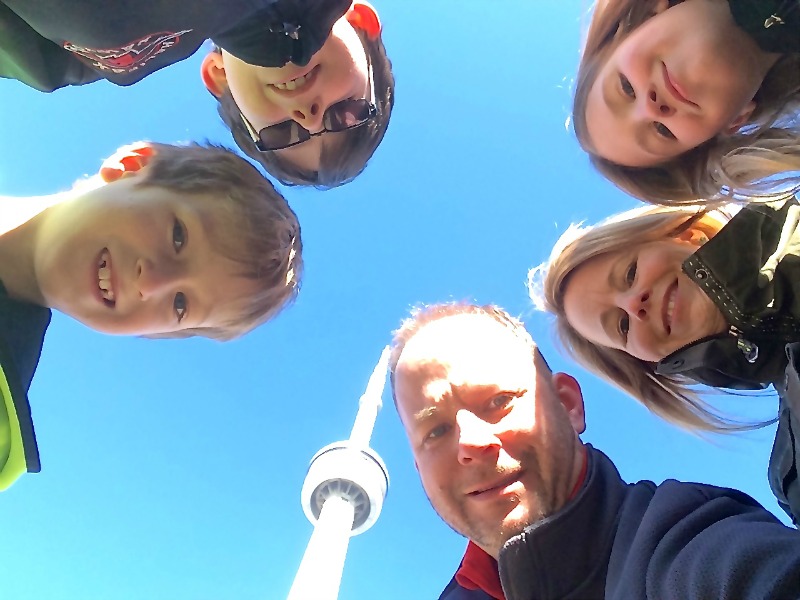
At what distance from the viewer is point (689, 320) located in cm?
305

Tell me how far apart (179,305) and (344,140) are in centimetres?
150

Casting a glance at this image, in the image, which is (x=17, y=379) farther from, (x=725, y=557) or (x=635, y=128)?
(x=635, y=128)

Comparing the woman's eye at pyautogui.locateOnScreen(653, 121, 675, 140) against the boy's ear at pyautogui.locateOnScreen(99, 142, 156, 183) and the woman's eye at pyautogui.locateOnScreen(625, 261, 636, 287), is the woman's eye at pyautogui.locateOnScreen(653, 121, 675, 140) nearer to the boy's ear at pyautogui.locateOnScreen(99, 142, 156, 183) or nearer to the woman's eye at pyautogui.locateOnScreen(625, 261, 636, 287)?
the woman's eye at pyautogui.locateOnScreen(625, 261, 636, 287)

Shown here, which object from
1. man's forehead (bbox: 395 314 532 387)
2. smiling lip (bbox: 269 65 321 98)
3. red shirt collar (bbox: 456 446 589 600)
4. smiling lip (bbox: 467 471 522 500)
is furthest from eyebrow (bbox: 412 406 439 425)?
smiling lip (bbox: 269 65 321 98)

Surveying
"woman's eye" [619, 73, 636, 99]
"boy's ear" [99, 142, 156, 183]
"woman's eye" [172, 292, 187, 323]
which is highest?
"boy's ear" [99, 142, 156, 183]

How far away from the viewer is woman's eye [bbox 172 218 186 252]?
2.88 m

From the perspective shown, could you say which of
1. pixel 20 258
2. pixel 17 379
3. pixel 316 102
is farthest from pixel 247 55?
pixel 17 379

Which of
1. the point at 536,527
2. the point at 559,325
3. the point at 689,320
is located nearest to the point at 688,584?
the point at 536,527

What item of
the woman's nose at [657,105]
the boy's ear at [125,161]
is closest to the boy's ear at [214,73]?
the boy's ear at [125,161]

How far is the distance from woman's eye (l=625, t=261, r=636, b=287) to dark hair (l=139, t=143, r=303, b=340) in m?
1.89

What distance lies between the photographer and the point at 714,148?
124 inches

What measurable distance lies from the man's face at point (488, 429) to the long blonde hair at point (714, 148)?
116 centimetres

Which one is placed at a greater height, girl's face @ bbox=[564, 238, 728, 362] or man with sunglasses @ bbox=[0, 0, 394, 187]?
man with sunglasses @ bbox=[0, 0, 394, 187]

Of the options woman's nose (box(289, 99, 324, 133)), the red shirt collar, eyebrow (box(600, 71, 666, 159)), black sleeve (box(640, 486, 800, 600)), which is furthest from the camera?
woman's nose (box(289, 99, 324, 133))
